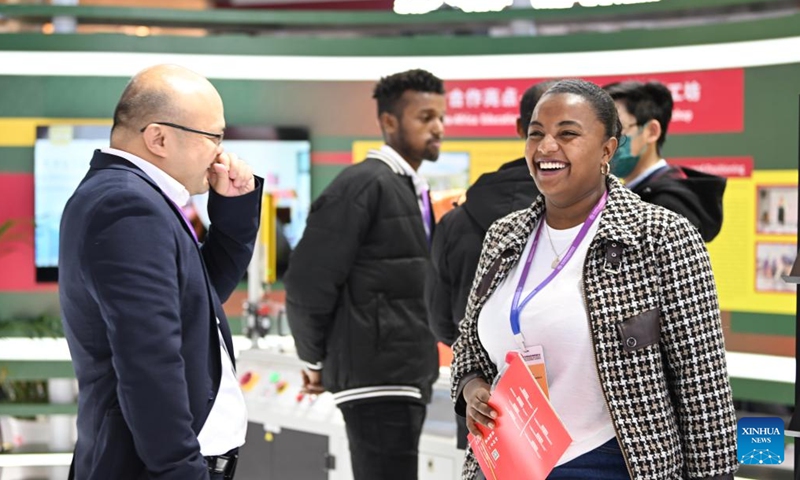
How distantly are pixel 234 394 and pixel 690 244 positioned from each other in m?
0.99

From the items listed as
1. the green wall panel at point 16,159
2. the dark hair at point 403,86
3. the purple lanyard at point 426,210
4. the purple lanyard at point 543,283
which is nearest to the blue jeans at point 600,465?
the purple lanyard at point 543,283

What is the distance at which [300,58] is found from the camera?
6543 millimetres

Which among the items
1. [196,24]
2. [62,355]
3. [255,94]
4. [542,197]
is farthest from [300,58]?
[542,197]

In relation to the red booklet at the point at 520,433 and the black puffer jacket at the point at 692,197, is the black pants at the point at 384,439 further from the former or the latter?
the red booklet at the point at 520,433

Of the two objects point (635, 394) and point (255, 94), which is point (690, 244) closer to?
point (635, 394)

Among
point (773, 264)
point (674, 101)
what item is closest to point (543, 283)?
point (773, 264)

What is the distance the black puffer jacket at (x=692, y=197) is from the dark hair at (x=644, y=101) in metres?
0.28

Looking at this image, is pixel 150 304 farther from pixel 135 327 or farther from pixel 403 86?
pixel 403 86

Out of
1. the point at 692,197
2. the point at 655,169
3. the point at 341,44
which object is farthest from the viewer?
the point at 341,44

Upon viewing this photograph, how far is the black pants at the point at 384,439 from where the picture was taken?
3.36 metres

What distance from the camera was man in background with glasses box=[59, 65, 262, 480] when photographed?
1810 millimetres

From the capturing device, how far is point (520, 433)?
1.97m

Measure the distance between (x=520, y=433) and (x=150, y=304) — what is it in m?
0.77

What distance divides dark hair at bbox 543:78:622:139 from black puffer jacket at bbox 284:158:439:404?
1.42 meters
